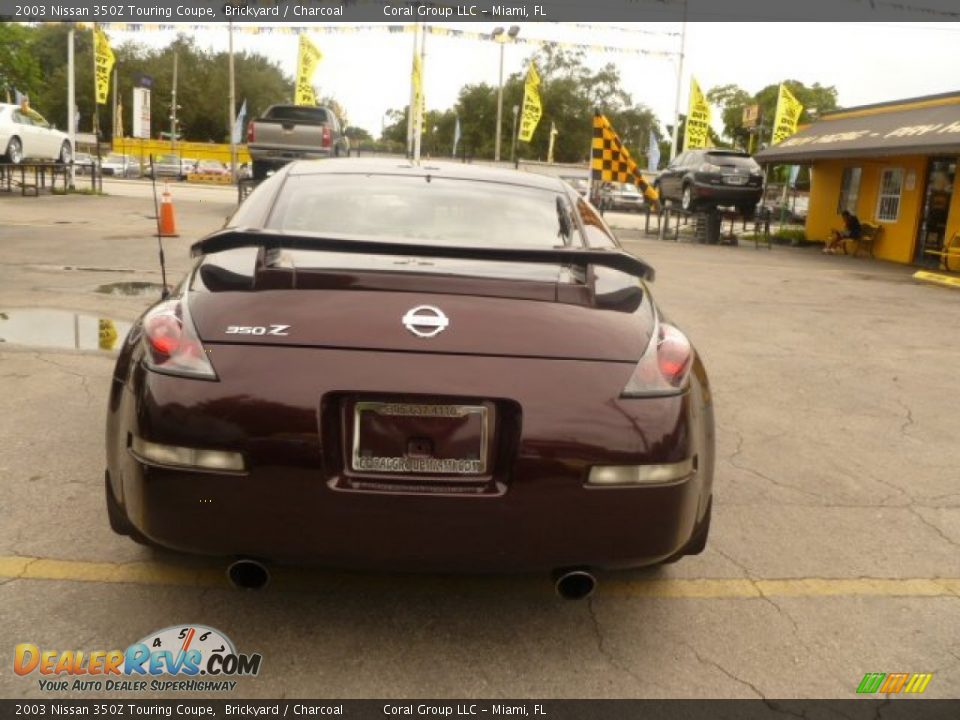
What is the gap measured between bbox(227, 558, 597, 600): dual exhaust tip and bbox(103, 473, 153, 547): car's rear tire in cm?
29

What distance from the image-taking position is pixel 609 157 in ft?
61.7

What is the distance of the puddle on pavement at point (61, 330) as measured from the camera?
6.49 meters

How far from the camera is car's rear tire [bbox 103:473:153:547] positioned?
269 cm

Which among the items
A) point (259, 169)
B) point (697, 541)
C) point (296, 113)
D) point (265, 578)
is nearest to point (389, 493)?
point (265, 578)

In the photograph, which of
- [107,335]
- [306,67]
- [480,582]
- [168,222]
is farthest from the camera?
[306,67]

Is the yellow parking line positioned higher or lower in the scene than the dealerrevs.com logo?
higher

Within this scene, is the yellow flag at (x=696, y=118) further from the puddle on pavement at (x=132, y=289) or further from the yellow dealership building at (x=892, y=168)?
the puddle on pavement at (x=132, y=289)

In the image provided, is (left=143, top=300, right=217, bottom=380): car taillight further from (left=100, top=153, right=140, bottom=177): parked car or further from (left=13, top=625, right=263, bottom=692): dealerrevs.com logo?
(left=100, top=153, right=140, bottom=177): parked car

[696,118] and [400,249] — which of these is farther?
[696,118]

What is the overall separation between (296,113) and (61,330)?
16016 millimetres

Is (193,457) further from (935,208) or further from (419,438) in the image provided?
(935,208)

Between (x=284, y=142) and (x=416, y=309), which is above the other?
(x=284, y=142)

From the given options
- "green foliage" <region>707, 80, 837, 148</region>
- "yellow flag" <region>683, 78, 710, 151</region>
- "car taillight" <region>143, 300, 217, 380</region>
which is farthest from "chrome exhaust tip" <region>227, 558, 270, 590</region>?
"green foliage" <region>707, 80, 837, 148</region>

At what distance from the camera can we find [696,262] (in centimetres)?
1606
